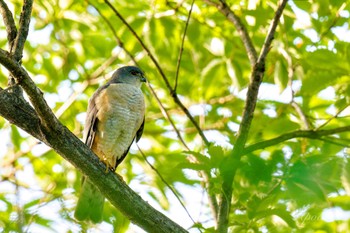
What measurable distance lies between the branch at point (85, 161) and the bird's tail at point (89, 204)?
1.37 feet

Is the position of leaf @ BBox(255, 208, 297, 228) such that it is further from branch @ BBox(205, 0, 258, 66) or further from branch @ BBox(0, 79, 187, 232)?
branch @ BBox(205, 0, 258, 66)

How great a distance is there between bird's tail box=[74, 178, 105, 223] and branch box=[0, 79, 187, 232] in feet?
1.37

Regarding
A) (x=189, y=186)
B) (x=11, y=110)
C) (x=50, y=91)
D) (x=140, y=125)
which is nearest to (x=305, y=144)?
(x=189, y=186)

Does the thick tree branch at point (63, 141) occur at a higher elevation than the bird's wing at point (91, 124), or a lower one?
lower

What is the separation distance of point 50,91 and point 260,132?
2.83 metres

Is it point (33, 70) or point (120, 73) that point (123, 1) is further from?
point (33, 70)

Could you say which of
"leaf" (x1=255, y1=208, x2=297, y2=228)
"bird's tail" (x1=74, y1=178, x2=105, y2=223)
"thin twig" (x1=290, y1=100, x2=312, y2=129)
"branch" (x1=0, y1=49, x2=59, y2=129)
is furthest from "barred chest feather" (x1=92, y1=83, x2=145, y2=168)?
"leaf" (x1=255, y1=208, x2=297, y2=228)

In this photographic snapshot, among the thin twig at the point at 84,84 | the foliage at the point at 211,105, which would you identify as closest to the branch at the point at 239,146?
the foliage at the point at 211,105

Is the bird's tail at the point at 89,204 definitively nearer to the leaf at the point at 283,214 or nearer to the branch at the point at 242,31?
A: the leaf at the point at 283,214

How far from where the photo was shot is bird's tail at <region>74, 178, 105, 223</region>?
168 inches

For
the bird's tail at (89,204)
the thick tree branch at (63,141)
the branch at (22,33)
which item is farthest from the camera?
the bird's tail at (89,204)

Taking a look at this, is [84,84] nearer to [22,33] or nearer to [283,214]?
[22,33]

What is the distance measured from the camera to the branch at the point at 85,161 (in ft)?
10.9

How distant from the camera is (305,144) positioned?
470cm
